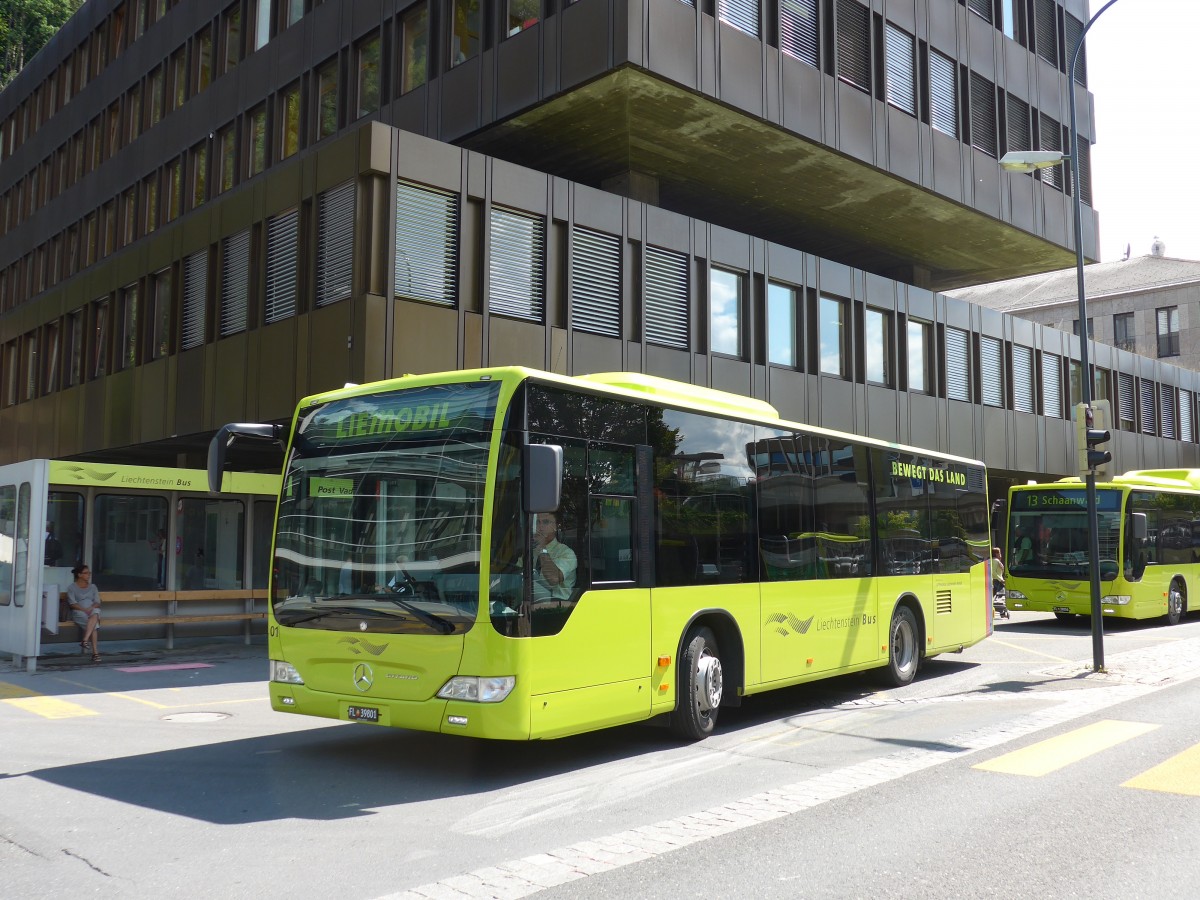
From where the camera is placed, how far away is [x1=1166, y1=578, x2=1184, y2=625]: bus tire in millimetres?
22330

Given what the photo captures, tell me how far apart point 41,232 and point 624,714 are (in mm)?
35577

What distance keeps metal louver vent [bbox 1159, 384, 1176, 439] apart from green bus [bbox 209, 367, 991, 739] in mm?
37189

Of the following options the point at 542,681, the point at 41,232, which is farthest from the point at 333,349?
the point at 41,232

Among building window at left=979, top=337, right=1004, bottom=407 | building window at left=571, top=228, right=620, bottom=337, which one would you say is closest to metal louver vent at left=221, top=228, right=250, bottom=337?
building window at left=571, top=228, right=620, bottom=337

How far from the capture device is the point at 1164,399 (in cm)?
4219

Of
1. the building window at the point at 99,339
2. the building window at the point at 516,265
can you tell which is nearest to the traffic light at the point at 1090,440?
the building window at the point at 516,265

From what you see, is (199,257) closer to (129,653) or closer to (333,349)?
(333,349)

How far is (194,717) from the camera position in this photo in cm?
1083

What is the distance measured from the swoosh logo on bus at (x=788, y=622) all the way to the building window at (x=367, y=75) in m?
17.2

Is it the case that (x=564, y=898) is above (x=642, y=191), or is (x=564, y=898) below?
below

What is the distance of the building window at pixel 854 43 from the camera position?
2444 centimetres

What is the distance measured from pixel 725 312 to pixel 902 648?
37.8 ft

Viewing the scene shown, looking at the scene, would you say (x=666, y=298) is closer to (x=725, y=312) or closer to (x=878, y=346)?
(x=725, y=312)

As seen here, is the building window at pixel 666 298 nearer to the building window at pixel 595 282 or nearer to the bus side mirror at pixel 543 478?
the building window at pixel 595 282
